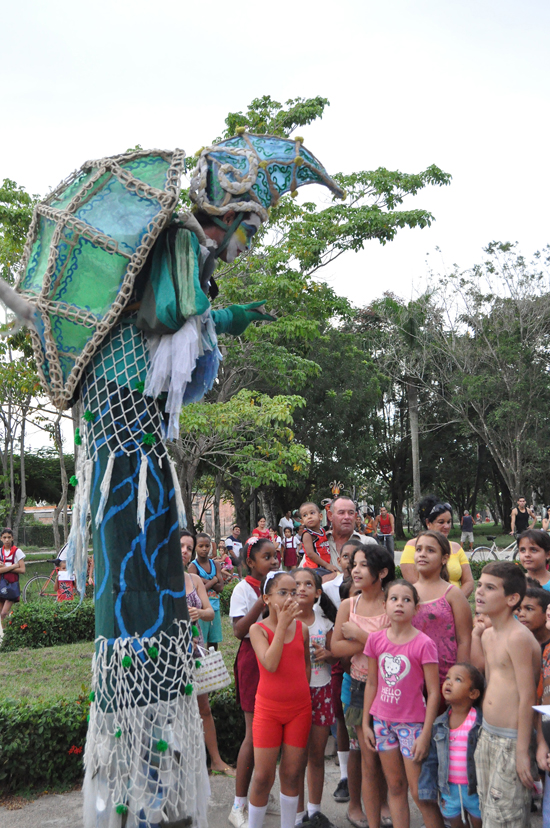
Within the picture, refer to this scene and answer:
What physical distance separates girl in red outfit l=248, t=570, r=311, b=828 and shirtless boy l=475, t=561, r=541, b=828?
860 mm

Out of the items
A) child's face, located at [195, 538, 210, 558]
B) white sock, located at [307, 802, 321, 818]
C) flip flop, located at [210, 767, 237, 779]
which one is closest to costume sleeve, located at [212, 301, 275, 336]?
white sock, located at [307, 802, 321, 818]

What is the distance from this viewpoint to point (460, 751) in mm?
3285

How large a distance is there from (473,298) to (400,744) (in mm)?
24926

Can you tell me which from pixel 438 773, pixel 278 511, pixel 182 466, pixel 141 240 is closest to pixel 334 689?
pixel 438 773

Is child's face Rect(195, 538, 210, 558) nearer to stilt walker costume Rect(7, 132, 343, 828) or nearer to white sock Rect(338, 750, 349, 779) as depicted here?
white sock Rect(338, 750, 349, 779)

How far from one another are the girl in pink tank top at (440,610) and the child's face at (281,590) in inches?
26.4

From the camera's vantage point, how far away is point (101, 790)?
8.56 feet

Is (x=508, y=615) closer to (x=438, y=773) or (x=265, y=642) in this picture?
(x=438, y=773)

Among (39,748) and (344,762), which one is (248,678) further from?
(39,748)

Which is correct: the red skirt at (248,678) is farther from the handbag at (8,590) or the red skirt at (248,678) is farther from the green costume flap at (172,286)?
the handbag at (8,590)

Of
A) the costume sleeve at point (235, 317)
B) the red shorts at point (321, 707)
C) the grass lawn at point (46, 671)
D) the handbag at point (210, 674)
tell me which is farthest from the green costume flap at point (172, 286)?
the grass lawn at point (46, 671)

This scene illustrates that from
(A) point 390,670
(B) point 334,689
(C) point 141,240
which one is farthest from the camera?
(B) point 334,689

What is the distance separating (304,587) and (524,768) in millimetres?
1431

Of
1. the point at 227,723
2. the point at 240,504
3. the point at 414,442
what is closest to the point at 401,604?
the point at 227,723
